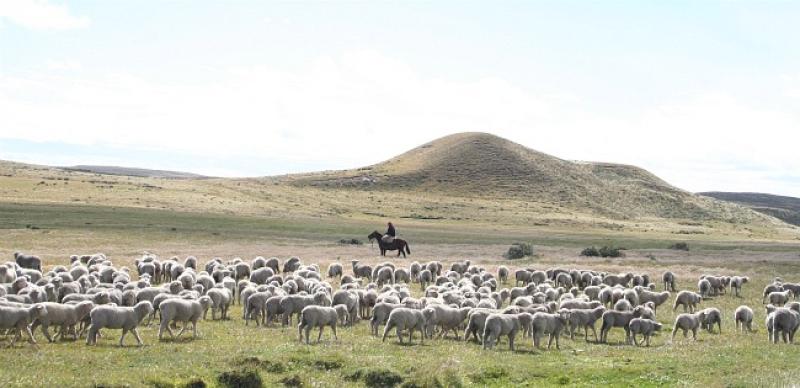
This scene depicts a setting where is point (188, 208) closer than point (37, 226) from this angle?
No

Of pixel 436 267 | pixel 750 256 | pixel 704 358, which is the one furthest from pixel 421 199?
pixel 704 358

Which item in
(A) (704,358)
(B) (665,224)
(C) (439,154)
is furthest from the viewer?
(C) (439,154)

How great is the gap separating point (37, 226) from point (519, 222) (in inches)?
2954

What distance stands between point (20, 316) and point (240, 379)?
21.9 ft

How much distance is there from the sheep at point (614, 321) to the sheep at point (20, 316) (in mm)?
16384

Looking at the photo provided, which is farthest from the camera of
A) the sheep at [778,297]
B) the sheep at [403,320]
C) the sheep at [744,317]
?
the sheep at [778,297]


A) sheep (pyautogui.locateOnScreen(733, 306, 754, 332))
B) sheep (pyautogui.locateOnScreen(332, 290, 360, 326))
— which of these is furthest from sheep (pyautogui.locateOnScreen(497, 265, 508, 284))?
sheep (pyautogui.locateOnScreen(332, 290, 360, 326))

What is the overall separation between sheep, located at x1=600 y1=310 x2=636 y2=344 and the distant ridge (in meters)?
128

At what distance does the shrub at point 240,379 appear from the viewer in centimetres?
1638

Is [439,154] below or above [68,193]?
above

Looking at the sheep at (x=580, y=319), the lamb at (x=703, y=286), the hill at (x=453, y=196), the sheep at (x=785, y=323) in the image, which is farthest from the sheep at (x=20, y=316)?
the hill at (x=453, y=196)

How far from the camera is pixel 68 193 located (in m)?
94.5

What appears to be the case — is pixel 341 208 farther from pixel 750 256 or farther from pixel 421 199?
pixel 750 256

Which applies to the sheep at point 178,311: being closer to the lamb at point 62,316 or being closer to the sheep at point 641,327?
the lamb at point 62,316
